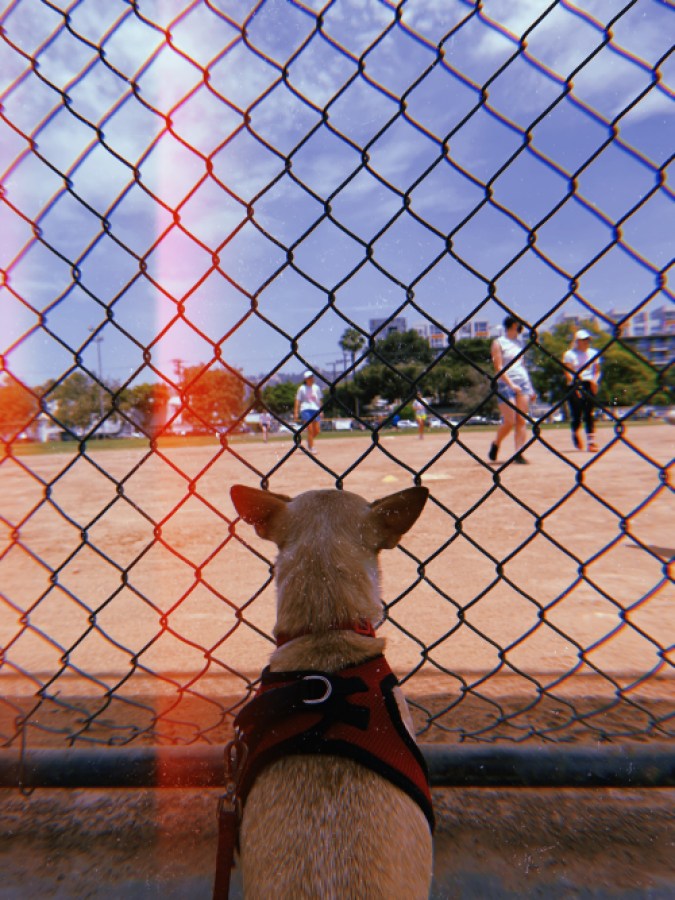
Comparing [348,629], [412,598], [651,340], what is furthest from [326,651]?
[412,598]

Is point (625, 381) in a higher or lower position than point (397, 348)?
lower

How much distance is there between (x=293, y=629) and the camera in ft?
5.70

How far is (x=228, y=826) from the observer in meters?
1.33

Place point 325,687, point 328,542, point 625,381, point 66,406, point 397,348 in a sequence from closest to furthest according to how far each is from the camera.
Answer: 1. point 325,687
2. point 328,542
3. point 397,348
4. point 625,381
5. point 66,406

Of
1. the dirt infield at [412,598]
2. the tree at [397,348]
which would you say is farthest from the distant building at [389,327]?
the dirt infield at [412,598]

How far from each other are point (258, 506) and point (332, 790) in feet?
3.04

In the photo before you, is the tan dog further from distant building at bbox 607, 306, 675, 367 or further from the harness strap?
distant building at bbox 607, 306, 675, 367

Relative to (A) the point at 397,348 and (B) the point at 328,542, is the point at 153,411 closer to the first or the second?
(A) the point at 397,348

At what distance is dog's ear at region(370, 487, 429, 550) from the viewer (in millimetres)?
1867

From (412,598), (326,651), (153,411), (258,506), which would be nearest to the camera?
(326,651)

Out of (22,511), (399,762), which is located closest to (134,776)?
(399,762)

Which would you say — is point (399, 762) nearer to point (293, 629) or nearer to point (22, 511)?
point (293, 629)

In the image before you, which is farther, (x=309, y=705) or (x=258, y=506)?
(x=258, y=506)

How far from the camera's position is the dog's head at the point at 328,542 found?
1.76 meters
